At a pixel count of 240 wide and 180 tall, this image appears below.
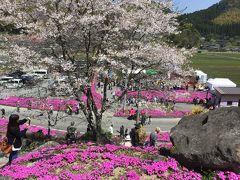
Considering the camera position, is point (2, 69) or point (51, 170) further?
point (2, 69)

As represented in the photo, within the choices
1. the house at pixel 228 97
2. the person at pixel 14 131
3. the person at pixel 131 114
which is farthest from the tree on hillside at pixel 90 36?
the house at pixel 228 97

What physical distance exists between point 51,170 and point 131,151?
376 centimetres

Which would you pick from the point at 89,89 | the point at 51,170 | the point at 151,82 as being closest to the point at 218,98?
the point at 151,82

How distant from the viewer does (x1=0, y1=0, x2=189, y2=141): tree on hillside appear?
22562 millimetres

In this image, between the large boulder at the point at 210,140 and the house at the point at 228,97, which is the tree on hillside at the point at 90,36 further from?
the house at the point at 228,97

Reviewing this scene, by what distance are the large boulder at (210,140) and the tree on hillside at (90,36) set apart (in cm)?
812

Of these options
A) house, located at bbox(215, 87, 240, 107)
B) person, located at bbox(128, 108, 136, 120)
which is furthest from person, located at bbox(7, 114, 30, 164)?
house, located at bbox(215, 87, 240, 107)

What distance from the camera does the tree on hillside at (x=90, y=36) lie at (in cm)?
2256

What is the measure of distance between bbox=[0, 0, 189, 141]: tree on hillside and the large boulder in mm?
8117

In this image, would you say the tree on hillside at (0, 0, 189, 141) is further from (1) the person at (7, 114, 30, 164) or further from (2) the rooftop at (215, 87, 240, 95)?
(2) the rooftop at (215, 87, 240, 95)

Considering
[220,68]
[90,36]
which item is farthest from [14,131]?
[220,68]

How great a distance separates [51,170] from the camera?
15.1 metres

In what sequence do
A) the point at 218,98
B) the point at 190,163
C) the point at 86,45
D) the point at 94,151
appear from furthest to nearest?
the point at 218,98 < the point at 86,45 < the point at 94,151 < the point at 190,163

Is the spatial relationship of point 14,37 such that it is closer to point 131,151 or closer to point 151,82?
point 151,82
